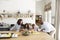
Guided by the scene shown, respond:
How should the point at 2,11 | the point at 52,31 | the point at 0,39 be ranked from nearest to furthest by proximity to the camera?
the point at 0,39 → the point at 52,31 → the point at 2,11

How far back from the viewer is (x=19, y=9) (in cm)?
576

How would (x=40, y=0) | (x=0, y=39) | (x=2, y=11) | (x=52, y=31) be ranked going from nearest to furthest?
1. (x=0, y=39)
2. (x=52, y=31)
3. (x=2, y=11)
4. (x=40, y=0)

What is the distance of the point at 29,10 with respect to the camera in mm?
5785

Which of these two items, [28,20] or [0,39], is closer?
[0,39]

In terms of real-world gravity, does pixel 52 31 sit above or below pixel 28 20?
below

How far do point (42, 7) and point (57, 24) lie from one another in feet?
15.8

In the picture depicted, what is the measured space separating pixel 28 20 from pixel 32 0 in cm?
104

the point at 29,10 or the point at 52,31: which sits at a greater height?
the point at 29,10

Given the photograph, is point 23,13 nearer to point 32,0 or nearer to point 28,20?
point 28,20

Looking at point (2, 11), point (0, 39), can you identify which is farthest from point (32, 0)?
point (0, 39)

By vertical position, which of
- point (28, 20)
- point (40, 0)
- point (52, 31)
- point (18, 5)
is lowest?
point (52, 31)

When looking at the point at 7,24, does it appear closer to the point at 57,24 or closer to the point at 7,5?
the point at 7,5

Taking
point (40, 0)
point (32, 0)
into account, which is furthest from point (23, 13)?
point (40, 0)

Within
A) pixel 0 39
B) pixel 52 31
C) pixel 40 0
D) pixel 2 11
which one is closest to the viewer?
pixel 0 39
